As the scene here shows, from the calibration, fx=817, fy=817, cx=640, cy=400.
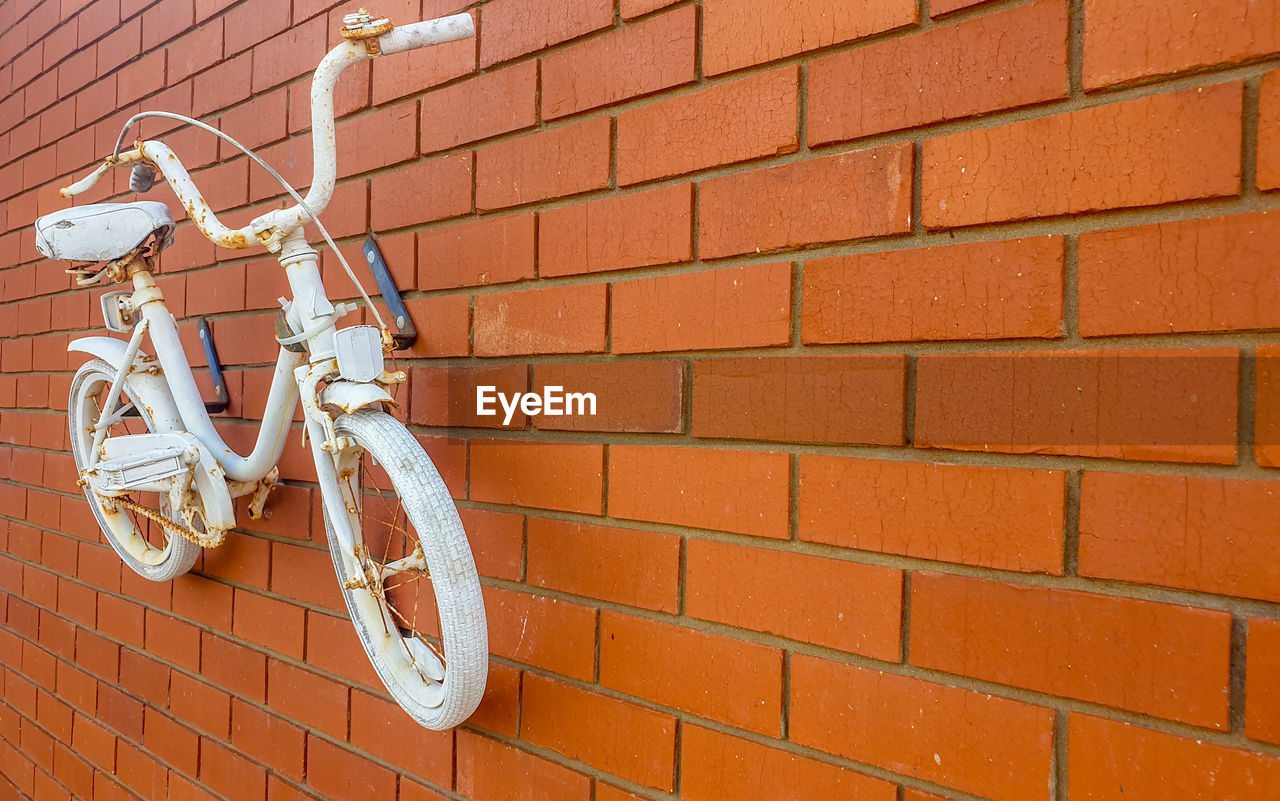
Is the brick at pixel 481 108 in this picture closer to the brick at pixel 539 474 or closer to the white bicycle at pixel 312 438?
the white bicycle at pixel 312 438

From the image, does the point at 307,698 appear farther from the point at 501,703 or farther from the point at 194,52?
the point at 194,52

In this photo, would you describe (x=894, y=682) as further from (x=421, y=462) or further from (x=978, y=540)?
(x=421, y=462)

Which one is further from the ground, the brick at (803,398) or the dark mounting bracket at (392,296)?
the dark mounting bracket at (392,296)

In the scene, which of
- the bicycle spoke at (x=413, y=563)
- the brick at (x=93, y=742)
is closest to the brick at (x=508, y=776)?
the bicycle spoke at (x=413, y=563)

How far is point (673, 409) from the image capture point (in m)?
1.13

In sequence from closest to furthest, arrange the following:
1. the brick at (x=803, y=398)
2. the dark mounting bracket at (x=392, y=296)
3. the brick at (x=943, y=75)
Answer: the brick at (x=943, y=75), the brick at (x=803, y=398), the dark mounting bracket at (x=392, y=296)

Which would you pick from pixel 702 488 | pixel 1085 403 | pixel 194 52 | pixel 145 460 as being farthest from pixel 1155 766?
pixel 194 52

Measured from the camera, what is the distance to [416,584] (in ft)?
4.64

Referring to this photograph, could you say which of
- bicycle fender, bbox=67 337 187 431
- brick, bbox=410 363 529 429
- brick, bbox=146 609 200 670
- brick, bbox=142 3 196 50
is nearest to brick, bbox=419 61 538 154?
brick, bbox=410 363 529 429

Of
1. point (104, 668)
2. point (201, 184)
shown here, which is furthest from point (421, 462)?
point (104, 668)

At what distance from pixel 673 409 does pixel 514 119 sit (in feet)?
1.81

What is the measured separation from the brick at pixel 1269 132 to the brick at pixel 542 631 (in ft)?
3.09

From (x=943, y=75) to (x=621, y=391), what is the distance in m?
0.57

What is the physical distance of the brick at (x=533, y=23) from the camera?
3.96 feet
